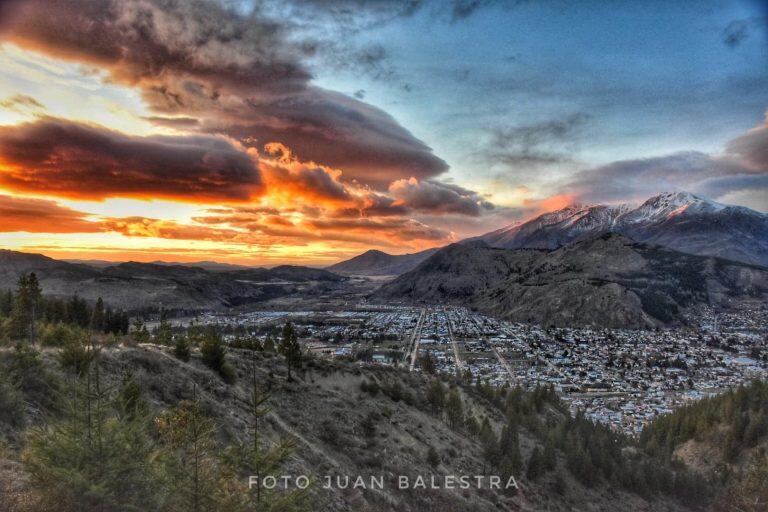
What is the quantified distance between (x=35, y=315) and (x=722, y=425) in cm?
12204

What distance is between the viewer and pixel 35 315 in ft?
193

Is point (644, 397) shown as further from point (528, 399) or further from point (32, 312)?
point (32, 312)

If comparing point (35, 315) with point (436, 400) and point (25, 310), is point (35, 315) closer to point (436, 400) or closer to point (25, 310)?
point (25, 310)

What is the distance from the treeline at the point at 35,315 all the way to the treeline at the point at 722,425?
95.6m

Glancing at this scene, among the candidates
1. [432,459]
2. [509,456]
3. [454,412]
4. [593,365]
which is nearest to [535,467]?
[509,456]

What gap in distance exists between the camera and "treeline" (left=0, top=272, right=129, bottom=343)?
42.8m

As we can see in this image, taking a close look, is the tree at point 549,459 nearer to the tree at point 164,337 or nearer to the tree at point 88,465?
the tree at point 164,337

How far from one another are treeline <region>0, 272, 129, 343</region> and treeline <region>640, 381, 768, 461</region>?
95581 mm

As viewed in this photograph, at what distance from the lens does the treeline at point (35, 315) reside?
1687 inches

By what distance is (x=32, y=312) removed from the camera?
165 ft

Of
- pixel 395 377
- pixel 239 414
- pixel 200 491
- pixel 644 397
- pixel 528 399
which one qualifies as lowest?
pixel 644 397

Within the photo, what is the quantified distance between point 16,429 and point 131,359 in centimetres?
1526

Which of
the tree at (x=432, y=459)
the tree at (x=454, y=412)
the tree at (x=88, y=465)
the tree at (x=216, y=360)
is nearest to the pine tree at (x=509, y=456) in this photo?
the tree at (x=454, y=412)

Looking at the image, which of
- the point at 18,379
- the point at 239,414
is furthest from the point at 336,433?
the point at 18,379
